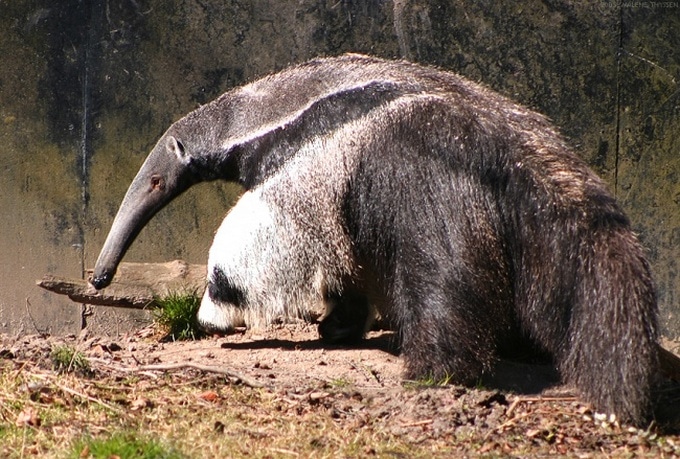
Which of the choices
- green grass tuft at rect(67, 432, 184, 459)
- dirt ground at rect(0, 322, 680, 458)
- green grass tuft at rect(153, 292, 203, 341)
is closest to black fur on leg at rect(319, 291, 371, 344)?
dirt ground at rect(0, 322, 680, 458)

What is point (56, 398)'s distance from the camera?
586cm

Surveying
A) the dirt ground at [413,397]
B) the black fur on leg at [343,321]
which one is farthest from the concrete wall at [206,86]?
the black fur on leg at [343,321]

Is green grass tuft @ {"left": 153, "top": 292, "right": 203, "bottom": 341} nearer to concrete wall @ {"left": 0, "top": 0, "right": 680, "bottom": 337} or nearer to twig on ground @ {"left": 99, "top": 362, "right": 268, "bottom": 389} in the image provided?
concrete wall @ {"left": 0, "top": 0, "right": 680, "bottom": 337}

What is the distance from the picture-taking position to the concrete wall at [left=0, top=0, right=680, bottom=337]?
27.2 feet

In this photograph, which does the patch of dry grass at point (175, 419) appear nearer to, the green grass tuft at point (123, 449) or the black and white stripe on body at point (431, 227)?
the green grass tuft at point (123, 449)

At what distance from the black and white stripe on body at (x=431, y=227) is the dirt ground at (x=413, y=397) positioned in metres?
0.23

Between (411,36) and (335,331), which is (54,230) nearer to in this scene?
(335,331)

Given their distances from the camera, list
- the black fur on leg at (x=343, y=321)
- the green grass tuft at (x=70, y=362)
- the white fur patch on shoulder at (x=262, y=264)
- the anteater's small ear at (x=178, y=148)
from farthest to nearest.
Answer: the black fur on leg at (x=343, y=321), the anteater's small ear at (x=178, y=148), the white fur patch on shoulder at (x=262, y=264), the green grass tuft at (x=70, y=362)

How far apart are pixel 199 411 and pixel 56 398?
0.80 metres

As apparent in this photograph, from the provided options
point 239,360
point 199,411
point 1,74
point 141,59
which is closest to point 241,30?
point 141,59

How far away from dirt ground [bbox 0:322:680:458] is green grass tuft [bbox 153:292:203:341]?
356mm

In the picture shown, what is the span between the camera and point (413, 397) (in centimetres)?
610

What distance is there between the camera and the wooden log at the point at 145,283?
8.38m

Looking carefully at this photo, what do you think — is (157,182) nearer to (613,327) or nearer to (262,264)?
(262,264)
